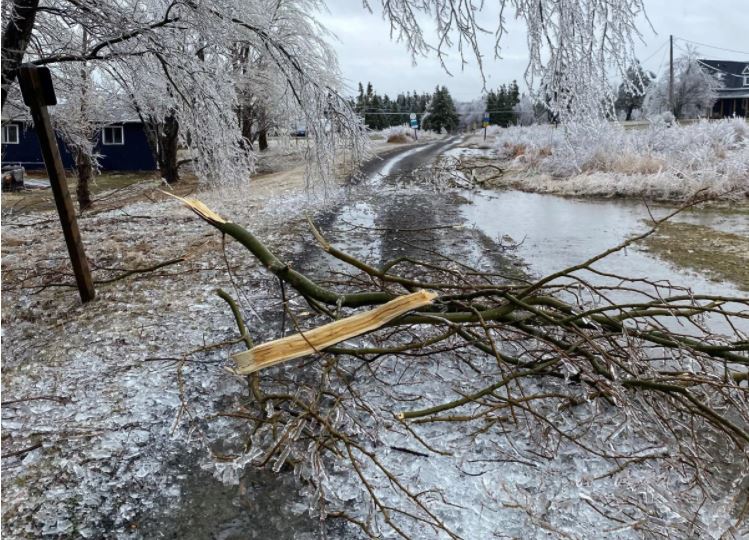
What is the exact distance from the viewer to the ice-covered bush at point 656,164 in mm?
12672

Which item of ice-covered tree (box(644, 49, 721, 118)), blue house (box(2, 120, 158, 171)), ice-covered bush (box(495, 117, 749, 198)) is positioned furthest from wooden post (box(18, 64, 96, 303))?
ice-covered tree (box(644, 49, 721, 118))

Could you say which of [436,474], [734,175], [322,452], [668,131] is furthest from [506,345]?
[668,131]

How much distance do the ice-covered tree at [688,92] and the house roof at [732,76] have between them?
1859 millimetres

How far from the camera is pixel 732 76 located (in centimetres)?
4822

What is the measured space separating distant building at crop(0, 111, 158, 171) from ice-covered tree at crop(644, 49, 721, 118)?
138 feet

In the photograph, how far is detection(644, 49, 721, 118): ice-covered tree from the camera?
44219mm

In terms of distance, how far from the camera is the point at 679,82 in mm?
45750

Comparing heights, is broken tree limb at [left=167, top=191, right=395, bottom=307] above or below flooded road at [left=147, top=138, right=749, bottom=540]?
above

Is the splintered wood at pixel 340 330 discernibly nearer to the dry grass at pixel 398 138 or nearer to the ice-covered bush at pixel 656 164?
the ice-covered bush at pixel 656 164

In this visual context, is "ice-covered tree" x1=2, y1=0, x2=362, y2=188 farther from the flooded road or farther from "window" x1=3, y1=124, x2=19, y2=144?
"window" x1=3, y1=124, x2=19, y2=144

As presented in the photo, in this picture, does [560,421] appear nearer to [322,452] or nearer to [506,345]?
[506,345]

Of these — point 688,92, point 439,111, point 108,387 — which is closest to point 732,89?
point 688,92

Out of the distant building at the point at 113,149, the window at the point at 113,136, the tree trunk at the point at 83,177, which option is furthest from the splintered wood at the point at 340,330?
the window at the point at 113,136

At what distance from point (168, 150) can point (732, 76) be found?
54.6 metres
